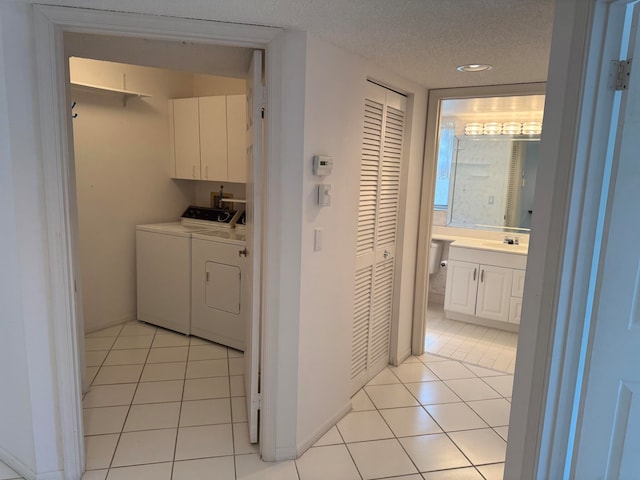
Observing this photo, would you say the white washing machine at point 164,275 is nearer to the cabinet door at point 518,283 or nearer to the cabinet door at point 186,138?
the cabinet door at point 186,138

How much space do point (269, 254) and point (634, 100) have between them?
1521 mm

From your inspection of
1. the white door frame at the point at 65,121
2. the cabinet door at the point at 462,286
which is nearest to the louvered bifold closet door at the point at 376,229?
the white door frame at the point at 65,121

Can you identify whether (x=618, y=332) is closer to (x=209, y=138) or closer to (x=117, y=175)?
(x=209, y=138)

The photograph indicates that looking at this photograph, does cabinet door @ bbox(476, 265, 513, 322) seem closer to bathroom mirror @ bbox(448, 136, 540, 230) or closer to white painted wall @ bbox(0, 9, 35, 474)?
bathroom mirror @ bbox(448, 136, 540, 230)

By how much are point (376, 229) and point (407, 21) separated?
56.3 inches

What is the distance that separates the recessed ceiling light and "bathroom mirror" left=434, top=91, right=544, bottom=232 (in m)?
1.51

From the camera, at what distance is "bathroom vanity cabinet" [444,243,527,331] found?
3.95 metres

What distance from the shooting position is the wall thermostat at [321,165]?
211cm

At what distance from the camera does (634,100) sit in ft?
4.28

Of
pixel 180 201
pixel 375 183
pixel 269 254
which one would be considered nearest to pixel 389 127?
pixel 375 183

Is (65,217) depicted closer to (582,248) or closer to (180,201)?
(582,248)

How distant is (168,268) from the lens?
149 inches

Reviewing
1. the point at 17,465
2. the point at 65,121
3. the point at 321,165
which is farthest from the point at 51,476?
the point at 321,165

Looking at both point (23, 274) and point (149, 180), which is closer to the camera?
point (23, 274)
